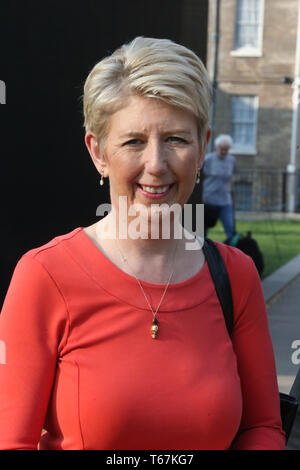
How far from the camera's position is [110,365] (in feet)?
6.57

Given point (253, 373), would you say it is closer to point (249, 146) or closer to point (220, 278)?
point (220, 278)

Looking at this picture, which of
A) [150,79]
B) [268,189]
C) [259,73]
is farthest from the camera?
[259,73]

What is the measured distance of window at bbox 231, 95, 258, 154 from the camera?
29.7m

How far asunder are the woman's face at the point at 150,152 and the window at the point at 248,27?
28182 mm

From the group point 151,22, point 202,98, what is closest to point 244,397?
point 202,98

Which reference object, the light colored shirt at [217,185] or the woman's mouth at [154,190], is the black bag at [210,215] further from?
the woman's mouth at [154,190]

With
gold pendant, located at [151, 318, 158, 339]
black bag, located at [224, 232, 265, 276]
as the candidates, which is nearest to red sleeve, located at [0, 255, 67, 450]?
gold pendant, located at [151, 318, 158, 339]

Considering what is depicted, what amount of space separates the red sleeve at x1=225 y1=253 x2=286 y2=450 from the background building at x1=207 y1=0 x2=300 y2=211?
2651 cm

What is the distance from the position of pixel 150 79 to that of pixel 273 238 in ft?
53.1

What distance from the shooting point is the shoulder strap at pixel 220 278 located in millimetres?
2213

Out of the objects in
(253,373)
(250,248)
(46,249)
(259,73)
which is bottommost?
(259,73)

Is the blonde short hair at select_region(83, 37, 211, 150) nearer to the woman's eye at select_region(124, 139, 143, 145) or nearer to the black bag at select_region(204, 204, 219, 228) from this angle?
the woman's eye at select_region(124, 139, 143, 145)

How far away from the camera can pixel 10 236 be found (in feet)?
19.1

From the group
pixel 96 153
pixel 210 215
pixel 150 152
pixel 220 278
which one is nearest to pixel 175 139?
pixel 150 152
